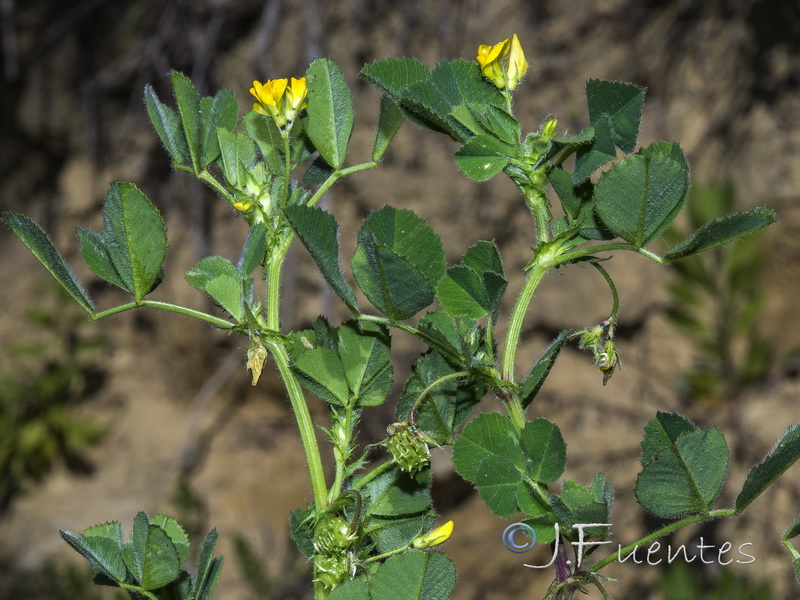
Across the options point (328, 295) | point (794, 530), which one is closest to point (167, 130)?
point (794, 530)

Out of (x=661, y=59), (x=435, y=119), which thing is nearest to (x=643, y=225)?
(x=435, y=119)

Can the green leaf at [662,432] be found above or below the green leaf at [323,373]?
below

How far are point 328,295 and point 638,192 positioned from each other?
2077 mm

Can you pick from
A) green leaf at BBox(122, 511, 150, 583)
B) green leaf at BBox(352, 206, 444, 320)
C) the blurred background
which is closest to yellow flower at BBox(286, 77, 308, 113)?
green leaf at BBox(352, 206, 444, 320)

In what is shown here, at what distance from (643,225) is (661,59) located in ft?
7.35

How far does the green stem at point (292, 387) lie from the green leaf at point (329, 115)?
0.29 ft

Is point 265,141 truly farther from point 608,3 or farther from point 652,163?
point 608,3

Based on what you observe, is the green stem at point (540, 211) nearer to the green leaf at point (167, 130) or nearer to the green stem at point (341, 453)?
the green stem at point (341, 453)

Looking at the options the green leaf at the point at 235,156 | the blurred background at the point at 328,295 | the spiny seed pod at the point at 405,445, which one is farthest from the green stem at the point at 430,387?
the blurred background at the point at 328,295

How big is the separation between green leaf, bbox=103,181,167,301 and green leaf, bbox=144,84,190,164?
0.23 feet

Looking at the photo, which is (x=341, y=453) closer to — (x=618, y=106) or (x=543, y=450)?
(x=543, y=450)

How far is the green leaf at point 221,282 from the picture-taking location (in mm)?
579

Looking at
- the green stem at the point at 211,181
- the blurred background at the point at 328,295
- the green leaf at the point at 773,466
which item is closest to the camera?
the green leaf at the point at 773,466

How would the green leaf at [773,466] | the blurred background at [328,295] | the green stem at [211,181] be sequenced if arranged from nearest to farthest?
1. the green leaf at [773,466]
2. the green stem at [211,181]
3. the blurred background at [328,295]
